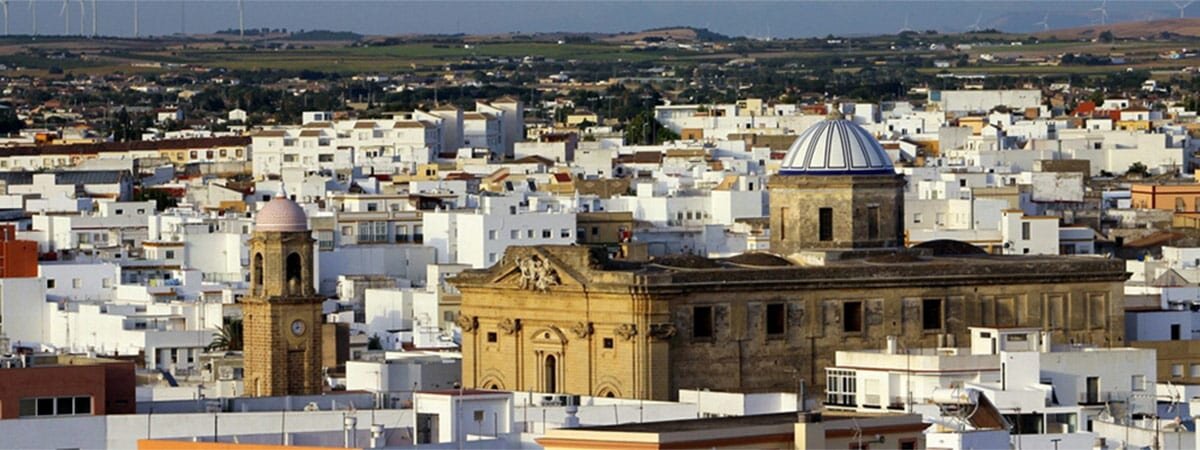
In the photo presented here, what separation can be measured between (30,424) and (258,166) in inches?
4337

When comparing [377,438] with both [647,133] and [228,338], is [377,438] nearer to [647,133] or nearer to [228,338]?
[228,338]

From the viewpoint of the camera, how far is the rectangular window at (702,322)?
Answer: 2263 inches

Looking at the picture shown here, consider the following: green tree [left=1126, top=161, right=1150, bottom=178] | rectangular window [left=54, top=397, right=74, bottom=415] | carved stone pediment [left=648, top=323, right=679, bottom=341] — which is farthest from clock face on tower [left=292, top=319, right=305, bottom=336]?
green tree [left=1126, top=161, right=1150, bottom=178]

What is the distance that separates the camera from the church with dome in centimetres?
5725

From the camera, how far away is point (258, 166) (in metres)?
152

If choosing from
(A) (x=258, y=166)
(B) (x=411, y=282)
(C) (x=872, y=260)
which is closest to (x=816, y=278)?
(C) (x=872, y=260)

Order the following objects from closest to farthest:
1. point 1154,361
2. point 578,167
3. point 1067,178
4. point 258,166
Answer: point 1154,361 < point 1067,178 < point 578,167 < point 258,166

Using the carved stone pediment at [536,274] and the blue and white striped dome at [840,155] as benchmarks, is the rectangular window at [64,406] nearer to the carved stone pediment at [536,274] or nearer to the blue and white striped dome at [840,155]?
the carved stone pediment at [536,274]

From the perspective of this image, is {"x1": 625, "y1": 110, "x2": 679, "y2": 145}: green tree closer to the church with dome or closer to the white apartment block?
the white apartment block

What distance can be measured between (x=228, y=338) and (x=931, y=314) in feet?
52.8

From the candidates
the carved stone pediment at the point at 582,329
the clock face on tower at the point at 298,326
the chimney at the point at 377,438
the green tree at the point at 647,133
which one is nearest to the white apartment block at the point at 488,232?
the clock face on tower at the point at 298,326

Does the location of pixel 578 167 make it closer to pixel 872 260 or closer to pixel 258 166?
pixel 258 166

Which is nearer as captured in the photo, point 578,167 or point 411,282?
point 411,282

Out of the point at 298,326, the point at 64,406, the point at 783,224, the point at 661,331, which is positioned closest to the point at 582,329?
the point at 661,331
